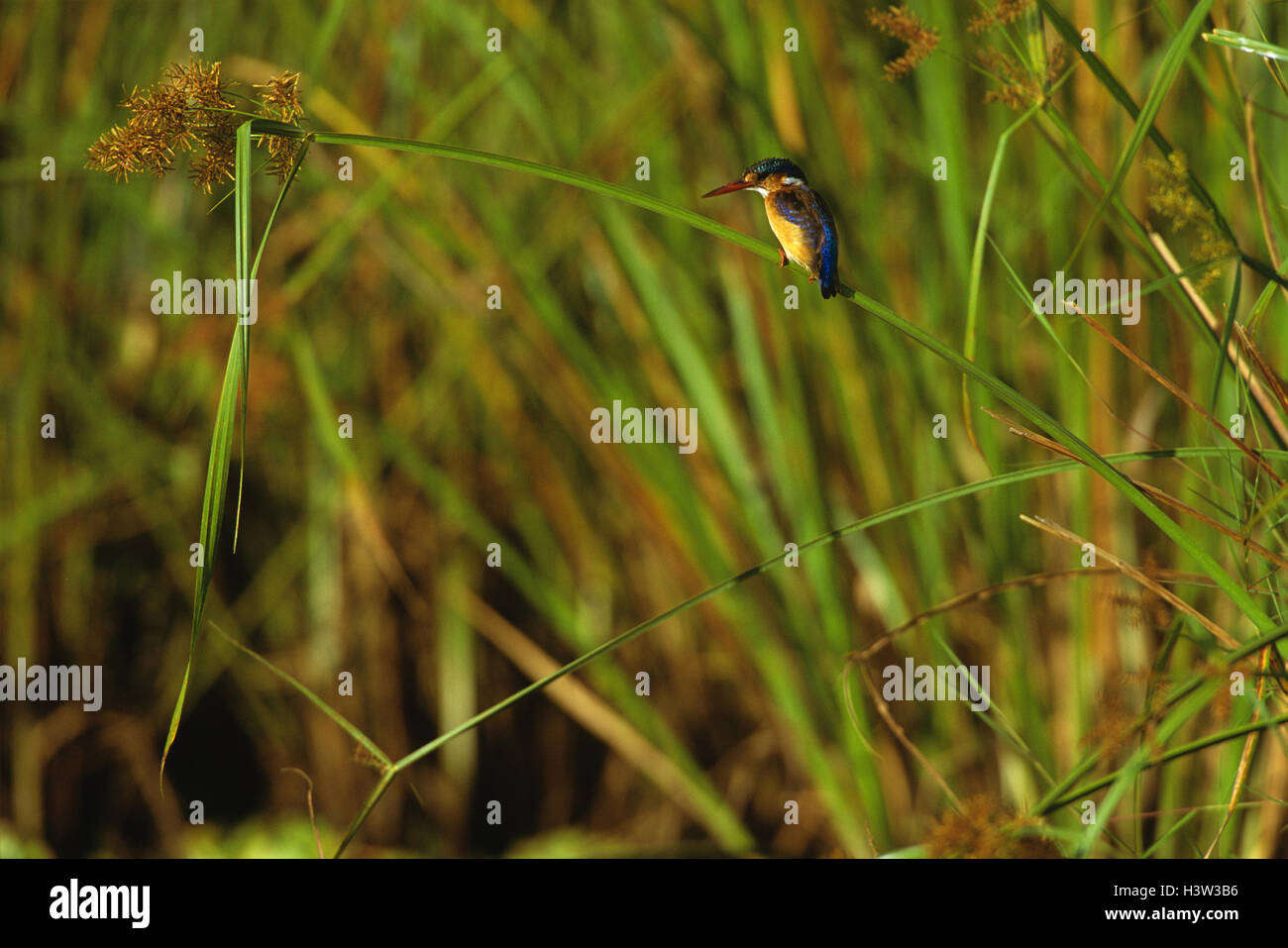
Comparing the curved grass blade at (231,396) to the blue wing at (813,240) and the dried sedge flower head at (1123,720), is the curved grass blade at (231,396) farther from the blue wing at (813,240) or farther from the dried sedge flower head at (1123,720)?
the dried sedge flower head at (1123,720)

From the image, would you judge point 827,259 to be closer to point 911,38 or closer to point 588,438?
point 911,38

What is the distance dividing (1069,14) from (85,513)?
171cm

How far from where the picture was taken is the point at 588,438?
154 centimetres

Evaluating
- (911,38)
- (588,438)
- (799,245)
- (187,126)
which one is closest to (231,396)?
(187,126)

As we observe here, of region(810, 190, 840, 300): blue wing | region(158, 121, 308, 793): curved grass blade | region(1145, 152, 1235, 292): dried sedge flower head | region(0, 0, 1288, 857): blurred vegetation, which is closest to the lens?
region(158, 121, 308, 793): curved grass blade

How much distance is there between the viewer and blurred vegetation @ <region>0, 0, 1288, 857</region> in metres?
1.26

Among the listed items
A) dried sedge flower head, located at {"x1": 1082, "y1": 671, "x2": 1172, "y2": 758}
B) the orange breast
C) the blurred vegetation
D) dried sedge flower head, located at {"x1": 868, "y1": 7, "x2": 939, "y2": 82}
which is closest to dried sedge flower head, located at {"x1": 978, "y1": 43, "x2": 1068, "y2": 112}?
dried sedge flower head, located at {"x1": 868, "y1": 7, "x2": 939, "y2": 82}

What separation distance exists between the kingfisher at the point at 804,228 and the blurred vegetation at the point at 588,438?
257 millimetres

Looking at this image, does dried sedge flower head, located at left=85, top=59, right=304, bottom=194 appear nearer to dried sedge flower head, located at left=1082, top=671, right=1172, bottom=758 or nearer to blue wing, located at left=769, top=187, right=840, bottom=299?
blue wing, located at left=769, top=187, right=840, bottom=299

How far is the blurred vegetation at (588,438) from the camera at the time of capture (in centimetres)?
126

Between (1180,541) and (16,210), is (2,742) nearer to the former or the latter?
(16,210)

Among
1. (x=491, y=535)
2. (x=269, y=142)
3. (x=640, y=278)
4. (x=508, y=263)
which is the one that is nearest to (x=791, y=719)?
(x=491, y=535)

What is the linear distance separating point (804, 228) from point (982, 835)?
462mm

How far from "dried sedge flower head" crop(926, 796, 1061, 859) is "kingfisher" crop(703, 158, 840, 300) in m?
0.38
